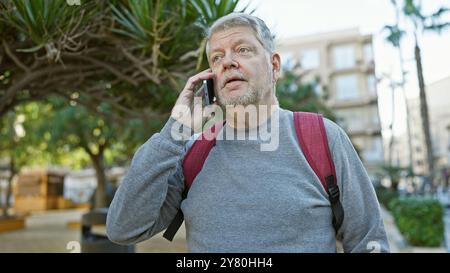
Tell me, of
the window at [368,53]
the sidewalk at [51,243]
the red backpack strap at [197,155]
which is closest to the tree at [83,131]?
the sidewalk at [51,243]

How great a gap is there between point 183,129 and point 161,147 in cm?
11

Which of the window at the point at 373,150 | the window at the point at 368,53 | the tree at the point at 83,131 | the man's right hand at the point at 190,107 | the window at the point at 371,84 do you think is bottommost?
the man's right hand at the point at 190,107

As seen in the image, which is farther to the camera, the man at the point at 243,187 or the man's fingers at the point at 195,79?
the man's fingers at the point at 195,79

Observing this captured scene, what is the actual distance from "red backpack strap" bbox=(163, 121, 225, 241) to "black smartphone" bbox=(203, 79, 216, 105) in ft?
0.57

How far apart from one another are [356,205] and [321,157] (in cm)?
22

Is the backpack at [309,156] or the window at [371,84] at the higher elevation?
the window at [371,84]

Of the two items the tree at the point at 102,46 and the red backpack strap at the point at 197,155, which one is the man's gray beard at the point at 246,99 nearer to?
the red backpack strap at the point at 197,155

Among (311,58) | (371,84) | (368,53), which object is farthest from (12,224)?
(368,53)

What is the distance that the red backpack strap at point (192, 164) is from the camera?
1667mm

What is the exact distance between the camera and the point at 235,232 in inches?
58.0

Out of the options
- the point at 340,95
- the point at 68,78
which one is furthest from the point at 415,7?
the point at 340,95

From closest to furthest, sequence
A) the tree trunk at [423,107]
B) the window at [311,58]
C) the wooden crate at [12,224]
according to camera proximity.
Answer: the tree trunk at [423,107] < the wooden crate at [12,224] < the window at [311,58]

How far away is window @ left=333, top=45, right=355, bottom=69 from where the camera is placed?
4203 cm
